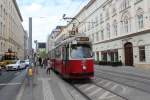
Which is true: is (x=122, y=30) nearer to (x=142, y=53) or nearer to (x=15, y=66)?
(x=142, y=53)

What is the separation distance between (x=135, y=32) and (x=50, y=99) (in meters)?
33.4

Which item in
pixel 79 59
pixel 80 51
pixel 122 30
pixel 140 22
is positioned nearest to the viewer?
pixel 79 59

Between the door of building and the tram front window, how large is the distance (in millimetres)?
26941

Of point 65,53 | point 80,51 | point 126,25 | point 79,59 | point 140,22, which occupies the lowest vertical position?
point 79,59

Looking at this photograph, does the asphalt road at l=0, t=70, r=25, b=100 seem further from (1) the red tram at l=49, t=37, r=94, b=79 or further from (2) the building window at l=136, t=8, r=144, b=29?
(2) the building window at l=136, t=8, r=144, b=29

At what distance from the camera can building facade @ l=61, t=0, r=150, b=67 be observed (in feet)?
143

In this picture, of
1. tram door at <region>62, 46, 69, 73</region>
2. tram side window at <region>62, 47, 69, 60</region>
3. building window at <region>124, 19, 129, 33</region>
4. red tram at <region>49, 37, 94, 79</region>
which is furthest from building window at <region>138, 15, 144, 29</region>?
red tram at <region>49, 37, 94, 79</region>

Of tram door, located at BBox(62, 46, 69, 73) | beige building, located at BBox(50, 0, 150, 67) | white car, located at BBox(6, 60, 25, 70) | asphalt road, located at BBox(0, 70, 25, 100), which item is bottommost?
asphalt road, located at BBox(0, 70, 25, 100)

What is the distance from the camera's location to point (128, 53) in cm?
4956

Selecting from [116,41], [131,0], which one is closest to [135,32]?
[131,0]

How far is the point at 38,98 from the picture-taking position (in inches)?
565

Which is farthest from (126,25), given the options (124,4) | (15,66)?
(15,66)

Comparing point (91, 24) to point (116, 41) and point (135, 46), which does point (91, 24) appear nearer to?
point (116, 41)

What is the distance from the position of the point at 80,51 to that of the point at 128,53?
2868cm
